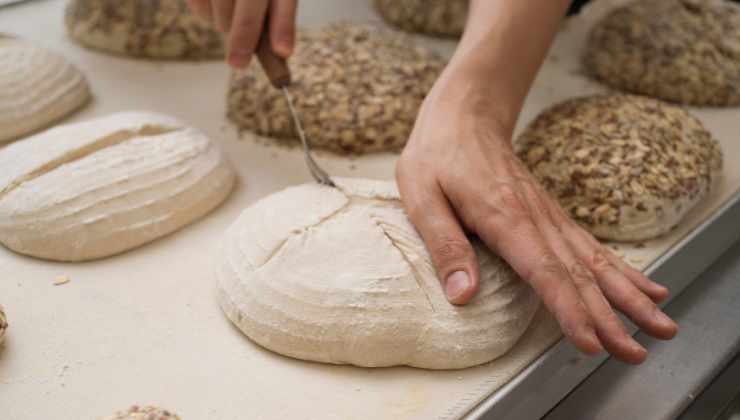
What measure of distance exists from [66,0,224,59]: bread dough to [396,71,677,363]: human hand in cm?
92

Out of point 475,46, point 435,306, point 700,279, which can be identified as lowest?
point 700,279

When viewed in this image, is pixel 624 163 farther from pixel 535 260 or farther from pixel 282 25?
pixel 282 25

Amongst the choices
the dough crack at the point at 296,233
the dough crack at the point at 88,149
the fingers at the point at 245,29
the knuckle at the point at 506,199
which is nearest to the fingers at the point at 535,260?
the knuckle at the point at 506,199

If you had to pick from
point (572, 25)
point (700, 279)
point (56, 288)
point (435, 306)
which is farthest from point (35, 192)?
point (572, 25)

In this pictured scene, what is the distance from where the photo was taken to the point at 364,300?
1039 millimetres

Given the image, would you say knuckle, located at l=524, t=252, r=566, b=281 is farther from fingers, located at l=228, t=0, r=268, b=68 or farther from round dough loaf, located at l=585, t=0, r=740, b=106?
round dough loaf, located at l=585, t=0, r=740, b=106

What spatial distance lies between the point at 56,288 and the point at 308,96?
2.20 feet

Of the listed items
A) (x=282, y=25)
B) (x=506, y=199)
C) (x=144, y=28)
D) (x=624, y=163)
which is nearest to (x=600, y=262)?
(x=506, y=199)

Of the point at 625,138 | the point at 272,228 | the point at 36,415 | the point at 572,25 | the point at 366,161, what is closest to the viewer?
the point at 36,415

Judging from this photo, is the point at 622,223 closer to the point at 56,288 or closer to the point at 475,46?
the point at 475,46

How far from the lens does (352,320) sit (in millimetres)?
1030

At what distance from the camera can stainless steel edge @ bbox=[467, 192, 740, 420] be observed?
3.28 feet

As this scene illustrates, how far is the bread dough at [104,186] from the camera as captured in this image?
1239mm

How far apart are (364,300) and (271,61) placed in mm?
628
